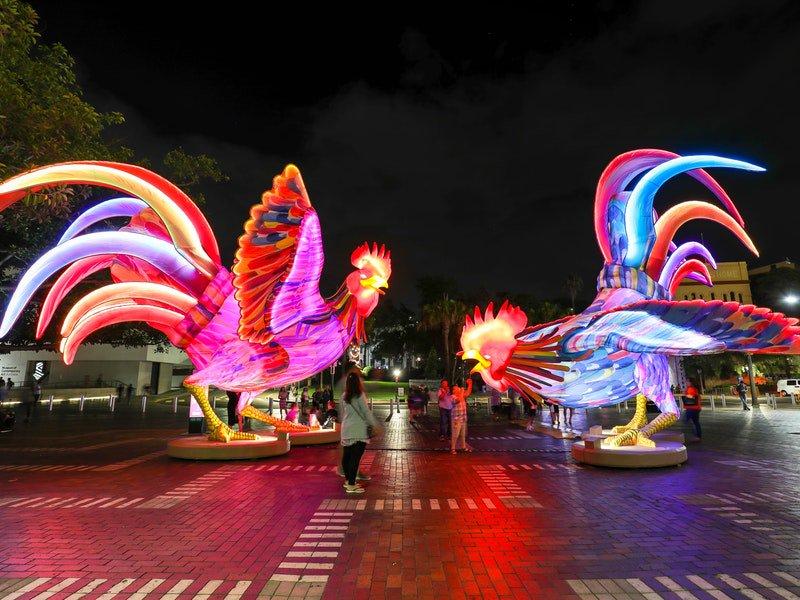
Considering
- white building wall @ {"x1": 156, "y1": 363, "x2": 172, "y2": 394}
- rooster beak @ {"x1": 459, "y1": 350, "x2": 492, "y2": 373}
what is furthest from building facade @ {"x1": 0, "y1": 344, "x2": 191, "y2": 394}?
rooster beak @ {"x1": 459, "y1": 350, "x2": 492, "y2": 373}

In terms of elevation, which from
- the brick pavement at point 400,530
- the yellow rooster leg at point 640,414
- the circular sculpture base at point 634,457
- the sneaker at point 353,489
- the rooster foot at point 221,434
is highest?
the yellow rooster leg at point 640,414

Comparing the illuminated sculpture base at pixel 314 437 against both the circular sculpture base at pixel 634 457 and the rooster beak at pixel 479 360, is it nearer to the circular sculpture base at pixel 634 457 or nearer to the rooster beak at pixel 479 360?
the rooster beak at pixel 479 360

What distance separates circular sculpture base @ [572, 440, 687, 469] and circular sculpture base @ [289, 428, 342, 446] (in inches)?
236

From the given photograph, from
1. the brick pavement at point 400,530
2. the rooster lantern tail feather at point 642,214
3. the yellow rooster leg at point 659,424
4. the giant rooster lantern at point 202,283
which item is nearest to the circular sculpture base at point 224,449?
the brick pavement at point 400,530

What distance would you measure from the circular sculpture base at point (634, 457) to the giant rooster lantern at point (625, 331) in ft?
1.78

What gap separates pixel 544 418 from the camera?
20625 millimetres

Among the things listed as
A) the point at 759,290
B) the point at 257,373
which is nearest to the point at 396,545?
the point at 257,373

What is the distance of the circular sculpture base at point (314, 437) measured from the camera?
11820mm

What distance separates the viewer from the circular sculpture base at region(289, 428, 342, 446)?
11.8m

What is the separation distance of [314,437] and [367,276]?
443 centimetres

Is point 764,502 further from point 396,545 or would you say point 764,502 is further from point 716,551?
point 396,545

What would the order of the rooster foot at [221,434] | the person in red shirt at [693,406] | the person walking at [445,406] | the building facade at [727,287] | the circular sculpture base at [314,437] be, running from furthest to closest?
the building facade at [727,287]
the person walking at [445,406]
the person in red shirt at [693,406]
the circular sculpture base at [314,437]
the rooster foot at [221,434]

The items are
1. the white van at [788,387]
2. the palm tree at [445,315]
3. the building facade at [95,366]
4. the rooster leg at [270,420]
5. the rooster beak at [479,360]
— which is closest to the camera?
the rooster beak at [479,360]

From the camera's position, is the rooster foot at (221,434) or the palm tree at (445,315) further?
the palm tree at (445,315)
